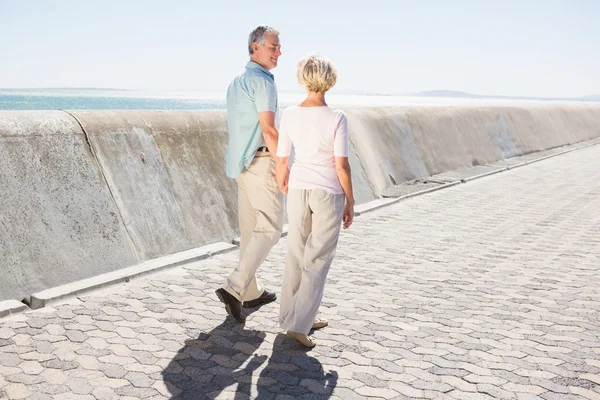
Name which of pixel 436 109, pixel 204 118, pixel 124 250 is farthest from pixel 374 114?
pixel 124 250

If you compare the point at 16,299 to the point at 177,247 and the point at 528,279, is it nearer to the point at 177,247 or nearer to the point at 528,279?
the point at 177,247

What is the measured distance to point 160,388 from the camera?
12.6ft

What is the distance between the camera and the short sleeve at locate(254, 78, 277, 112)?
4.90m

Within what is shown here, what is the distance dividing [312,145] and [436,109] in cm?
1157

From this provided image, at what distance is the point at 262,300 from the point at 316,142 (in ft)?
5.50

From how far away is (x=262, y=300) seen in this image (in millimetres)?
5551

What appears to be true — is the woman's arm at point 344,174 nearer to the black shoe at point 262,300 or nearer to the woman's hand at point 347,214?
the woman's hand at point 347,214

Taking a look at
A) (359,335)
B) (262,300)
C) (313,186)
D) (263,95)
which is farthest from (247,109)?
(359,335)

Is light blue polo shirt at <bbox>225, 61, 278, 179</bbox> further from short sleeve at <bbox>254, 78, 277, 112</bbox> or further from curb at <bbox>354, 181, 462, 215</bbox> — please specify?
curb at <bbox>354, 181, 462, 215</bbox>

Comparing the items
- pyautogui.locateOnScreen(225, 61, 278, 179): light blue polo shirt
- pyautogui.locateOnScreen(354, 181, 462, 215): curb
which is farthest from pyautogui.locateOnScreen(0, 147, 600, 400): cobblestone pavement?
pyautogui.locateOnScreen(354, 181, 462, 215): curb

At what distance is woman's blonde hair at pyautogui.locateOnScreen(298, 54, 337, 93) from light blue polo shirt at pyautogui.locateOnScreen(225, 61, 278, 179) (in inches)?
20.4

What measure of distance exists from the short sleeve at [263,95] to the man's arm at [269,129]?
4 centimetres

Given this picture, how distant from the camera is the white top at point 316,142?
14.6 ft

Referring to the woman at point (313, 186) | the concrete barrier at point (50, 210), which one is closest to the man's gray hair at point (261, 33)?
the woman at point (313, 186)
